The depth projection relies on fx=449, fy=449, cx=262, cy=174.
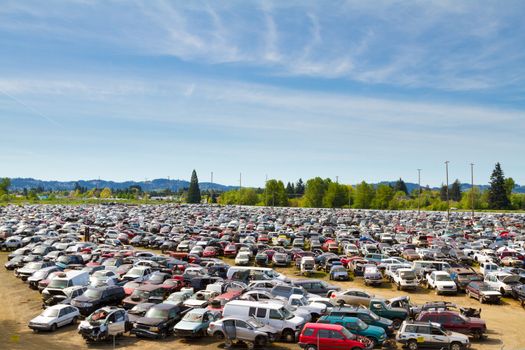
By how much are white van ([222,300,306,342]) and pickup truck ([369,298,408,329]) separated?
3837 mm

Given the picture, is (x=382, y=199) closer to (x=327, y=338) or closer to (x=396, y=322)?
(x=396, y=322)

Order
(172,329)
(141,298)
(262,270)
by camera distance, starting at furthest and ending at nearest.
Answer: (262,270) → (141,298) → (172,329)

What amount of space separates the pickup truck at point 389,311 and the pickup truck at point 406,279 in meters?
8.81

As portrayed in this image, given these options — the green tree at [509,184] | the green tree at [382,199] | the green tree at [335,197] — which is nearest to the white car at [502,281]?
the green tree at [382,199]

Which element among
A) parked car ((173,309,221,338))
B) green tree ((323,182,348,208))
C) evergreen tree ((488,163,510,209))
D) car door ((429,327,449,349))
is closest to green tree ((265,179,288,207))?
green tree ((323,182,348,208))

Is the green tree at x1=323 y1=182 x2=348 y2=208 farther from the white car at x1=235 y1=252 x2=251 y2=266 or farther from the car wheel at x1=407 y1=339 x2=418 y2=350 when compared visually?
the car wheel at x1=407 y1=339 x2=418 y2=350

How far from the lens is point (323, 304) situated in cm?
2178

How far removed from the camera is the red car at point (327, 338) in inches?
648

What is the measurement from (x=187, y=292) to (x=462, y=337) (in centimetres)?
1346

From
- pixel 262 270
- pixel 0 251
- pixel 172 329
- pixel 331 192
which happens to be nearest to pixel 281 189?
pixel 331 192

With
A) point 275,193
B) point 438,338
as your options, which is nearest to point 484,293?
point 438,338

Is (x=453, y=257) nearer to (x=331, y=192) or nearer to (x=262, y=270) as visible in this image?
(x=262, y=270)

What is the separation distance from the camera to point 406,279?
98.0 feet

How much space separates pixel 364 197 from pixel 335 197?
9.05 meters
